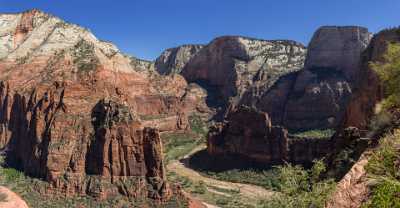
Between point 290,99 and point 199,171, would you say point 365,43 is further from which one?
point 199,171

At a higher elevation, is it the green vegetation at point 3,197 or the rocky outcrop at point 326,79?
the rocky outcrop at point 326,79

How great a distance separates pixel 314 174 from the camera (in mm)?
25125

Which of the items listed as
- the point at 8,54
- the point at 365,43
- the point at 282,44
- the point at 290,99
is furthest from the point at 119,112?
the point at 282,44

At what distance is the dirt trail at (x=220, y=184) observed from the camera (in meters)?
76.6

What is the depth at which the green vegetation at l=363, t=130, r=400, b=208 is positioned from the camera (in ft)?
43.2

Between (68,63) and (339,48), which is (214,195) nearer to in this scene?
(68,63)

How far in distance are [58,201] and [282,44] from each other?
413ft

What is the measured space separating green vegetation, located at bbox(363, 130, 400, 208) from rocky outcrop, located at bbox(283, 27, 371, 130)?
103 m

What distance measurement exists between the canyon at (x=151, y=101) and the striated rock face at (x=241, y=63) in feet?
1.31

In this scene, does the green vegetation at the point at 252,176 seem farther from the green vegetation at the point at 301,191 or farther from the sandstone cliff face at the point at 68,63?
the green vegetation at the point at 301,191

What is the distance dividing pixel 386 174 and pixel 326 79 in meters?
118

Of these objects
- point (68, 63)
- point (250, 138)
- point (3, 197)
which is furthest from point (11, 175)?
point (250, 138)

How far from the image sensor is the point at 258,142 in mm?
87812

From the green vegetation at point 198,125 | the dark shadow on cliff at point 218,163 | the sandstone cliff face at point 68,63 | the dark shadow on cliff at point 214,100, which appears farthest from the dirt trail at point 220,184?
the dark shadow on cliff at point 214,100
